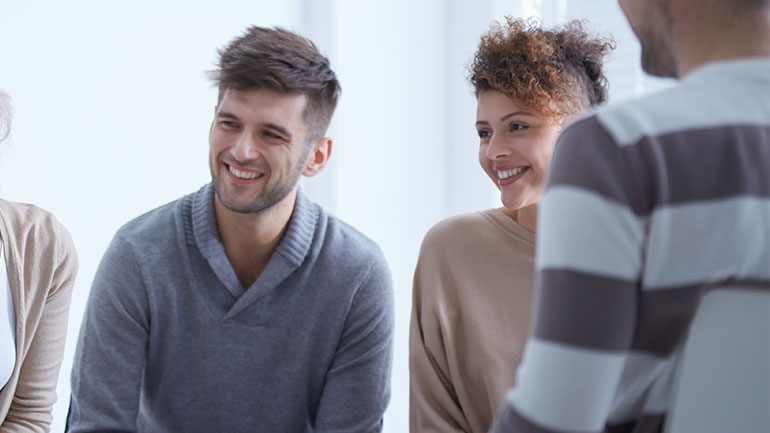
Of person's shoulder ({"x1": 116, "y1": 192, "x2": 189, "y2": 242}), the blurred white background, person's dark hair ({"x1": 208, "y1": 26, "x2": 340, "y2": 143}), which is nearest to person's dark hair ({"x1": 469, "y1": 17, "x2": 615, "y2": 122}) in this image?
person's dark hair ({"x1": 208, "y1": 26, "x2": 340, "y2": 143})

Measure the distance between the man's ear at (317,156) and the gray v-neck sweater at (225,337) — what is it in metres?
0.24

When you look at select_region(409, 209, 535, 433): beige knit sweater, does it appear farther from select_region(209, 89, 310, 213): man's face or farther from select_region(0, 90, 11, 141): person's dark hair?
select_region(0, 90, 11, 141): person's dark hair

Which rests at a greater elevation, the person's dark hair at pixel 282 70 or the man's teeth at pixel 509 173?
the person's dark hair at pixel 282 70

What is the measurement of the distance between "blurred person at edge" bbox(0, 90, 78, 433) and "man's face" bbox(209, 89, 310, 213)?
43cm

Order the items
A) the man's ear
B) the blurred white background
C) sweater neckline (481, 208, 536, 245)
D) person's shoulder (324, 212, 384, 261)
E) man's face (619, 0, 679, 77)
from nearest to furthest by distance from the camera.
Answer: man's face (619, 0, 679, 77) → sweater neckline (481, 208, 536, 245) → person's shoulder (324, 212, 384, 261) → the man's ear → the blurred white background

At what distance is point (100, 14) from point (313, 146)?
801 millimetres

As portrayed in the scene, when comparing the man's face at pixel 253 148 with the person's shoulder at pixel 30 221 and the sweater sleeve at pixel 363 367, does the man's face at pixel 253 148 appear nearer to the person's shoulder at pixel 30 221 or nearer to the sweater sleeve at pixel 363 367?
the sweater sleeve at pixel 363 367

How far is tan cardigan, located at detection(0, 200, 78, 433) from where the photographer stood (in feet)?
5.52

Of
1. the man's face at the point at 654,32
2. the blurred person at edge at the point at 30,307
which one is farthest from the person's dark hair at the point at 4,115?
the man's face at the point at 654,32

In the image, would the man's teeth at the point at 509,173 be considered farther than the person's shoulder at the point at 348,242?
No

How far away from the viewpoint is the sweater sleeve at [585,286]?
0.66 metres

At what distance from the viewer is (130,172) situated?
7.50 ft

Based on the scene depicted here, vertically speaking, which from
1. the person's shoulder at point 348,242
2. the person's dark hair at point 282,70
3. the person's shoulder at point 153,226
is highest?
the person's dark hair at point 282,70

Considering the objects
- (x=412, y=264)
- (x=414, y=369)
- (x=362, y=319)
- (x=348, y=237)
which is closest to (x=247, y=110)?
(x=348, y=237)
